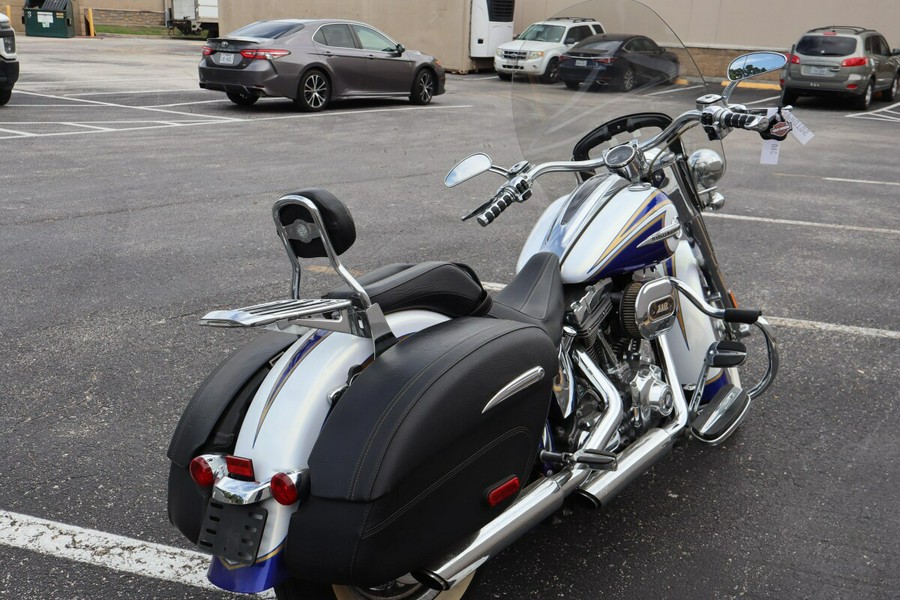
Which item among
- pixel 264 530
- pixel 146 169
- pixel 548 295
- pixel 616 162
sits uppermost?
pixel 616 162

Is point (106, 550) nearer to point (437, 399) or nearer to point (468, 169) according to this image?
point (437, 399)

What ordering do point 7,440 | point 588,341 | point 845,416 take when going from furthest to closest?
point 845,416 < point 7,440 < point 588,341

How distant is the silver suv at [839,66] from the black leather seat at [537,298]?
1739 centimetres

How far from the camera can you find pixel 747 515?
3332 millimetres

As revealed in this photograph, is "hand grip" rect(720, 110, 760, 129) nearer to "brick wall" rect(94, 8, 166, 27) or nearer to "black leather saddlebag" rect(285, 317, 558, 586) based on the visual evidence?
"black leather saddlebag" rect(285, 317, 558, 586)

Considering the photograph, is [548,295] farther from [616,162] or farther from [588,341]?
[616,162]

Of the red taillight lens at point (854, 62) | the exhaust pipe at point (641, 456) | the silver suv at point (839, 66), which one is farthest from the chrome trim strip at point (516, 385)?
the red taillight lens at point (854, 62)

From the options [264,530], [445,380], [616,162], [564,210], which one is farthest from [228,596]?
[616,162]

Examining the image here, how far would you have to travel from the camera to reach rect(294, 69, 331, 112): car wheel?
1468cm

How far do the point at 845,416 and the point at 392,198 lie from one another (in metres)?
4.98

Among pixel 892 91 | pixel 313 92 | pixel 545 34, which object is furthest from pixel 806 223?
pixel 892 91

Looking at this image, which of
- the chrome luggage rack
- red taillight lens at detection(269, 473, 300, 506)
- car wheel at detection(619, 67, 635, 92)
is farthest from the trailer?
red taillight lens at detection(269, 473, 300, 506)

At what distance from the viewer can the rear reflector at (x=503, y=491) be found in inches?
90.2

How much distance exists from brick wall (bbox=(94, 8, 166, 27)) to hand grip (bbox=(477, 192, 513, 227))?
137ft
